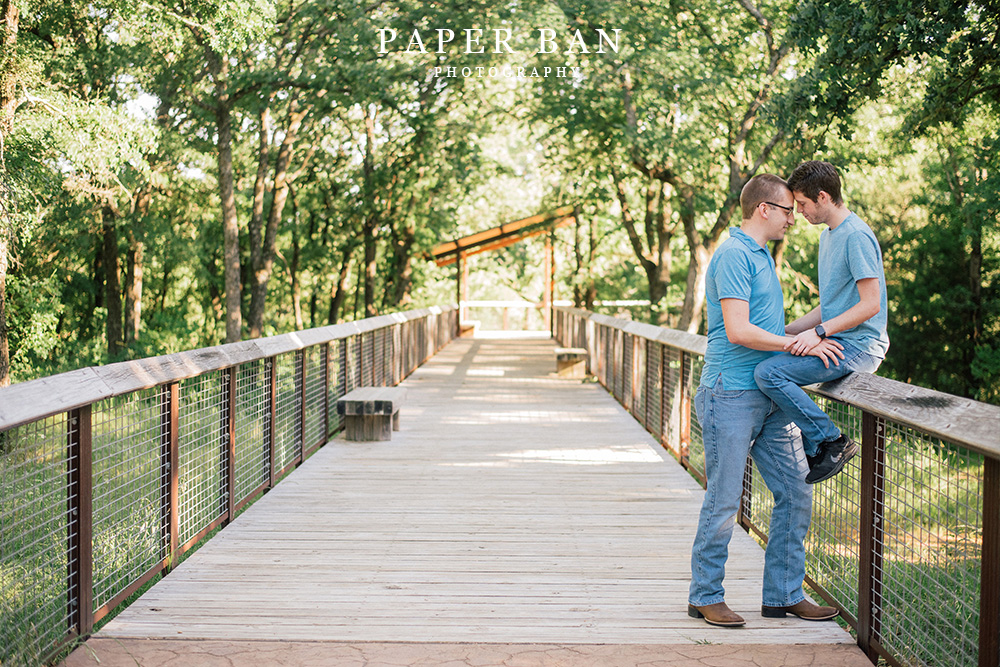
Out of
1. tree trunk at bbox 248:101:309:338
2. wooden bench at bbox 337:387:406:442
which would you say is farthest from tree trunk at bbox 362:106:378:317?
wooden bench at bbox 337:387:406:442

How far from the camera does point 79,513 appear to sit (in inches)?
129

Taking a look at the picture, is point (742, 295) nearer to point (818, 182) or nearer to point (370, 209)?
point (818, 182)

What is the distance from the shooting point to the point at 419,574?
14.1 ft

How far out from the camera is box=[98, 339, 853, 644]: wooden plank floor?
360cm

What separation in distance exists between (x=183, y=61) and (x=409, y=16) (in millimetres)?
3977

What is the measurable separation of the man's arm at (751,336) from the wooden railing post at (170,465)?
2400 mm

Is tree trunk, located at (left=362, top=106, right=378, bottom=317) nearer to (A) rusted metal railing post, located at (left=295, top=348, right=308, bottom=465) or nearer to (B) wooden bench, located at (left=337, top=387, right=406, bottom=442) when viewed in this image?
(B) wooden bench, located at (left=337, top=387, right=406, bottom=442)

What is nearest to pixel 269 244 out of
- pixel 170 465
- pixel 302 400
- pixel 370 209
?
pixel 370 209

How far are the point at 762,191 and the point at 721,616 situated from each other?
5.18 feet

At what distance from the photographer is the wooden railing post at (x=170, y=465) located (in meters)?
4.21

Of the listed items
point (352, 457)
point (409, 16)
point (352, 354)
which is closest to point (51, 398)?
point (352, 457)

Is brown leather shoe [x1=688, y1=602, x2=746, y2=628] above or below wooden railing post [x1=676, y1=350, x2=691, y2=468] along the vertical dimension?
below

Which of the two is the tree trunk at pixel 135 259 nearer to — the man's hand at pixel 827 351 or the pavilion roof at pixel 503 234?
the pavilion roof at pixel 503 234

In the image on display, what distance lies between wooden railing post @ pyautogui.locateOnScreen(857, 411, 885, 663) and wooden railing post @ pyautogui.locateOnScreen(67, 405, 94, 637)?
2670 millimetres
